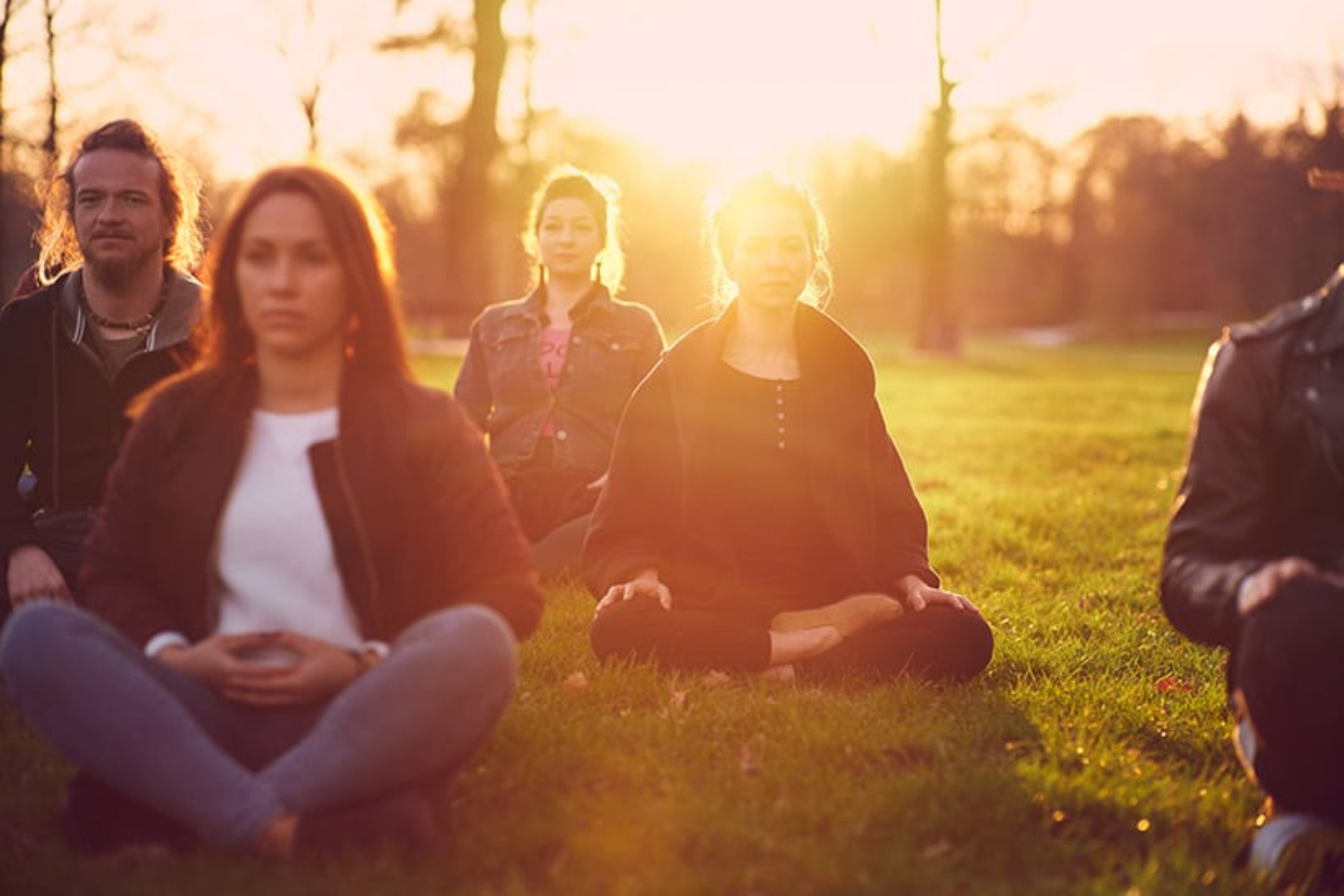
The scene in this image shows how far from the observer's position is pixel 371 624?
349cm

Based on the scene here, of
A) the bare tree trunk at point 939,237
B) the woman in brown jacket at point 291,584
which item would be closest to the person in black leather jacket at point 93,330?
the woman in brown jacket at point 291,584

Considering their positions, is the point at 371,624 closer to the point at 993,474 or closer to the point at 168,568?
the point at 168,568

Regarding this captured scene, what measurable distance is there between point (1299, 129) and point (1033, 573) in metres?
58.1

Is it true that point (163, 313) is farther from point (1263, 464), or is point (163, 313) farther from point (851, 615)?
point (1263, 464)

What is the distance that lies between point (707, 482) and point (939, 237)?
2776 cm

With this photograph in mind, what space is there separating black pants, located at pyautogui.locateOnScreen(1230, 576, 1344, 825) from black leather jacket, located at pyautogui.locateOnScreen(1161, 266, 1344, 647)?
151mm

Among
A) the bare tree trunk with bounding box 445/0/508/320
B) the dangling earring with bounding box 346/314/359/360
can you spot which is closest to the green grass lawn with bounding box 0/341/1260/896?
the dangling earring with bounding box 346/314/359/360

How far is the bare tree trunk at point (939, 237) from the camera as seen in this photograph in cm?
2967

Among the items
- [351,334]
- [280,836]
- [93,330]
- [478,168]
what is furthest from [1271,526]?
[478,168]

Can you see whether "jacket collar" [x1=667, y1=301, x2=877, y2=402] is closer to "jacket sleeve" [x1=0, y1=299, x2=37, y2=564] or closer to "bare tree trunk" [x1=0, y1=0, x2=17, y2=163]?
"jacket sleeve" [x1=0, y1=299, x2=37, y2=564]

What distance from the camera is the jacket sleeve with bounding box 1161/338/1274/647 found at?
10.9 ft

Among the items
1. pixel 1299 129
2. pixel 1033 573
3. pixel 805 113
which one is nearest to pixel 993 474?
pixel 1033 573

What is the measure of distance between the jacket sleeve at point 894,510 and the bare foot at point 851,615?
18 cm

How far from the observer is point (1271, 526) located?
11.1 ft
